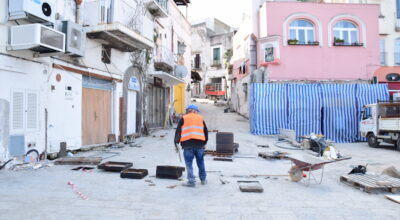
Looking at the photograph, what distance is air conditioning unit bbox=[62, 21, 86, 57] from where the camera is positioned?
9.18m

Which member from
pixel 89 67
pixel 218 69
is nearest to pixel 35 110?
pixel 89 67

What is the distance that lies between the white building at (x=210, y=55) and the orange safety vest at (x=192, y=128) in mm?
31604

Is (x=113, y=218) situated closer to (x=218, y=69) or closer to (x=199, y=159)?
(x=199, y=159)

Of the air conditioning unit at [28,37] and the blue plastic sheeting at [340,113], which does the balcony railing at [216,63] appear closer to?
the blue plastic sheeting at [340,113]

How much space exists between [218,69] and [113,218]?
36.0 metres

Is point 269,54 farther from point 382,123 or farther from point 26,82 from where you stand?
point 26,82

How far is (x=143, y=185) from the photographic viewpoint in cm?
608

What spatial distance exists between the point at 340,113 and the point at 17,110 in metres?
15.7

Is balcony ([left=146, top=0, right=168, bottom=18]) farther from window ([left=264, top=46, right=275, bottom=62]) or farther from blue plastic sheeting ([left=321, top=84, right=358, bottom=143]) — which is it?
blue plastic sheeting ([left=321, top=84, right=358, bottom=143])

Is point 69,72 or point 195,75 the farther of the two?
A: point 195,75

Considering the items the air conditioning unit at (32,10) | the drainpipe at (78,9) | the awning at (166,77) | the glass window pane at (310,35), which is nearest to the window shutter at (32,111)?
the air conditioning unit at (32,10)

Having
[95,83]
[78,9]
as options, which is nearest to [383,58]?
[95,83]

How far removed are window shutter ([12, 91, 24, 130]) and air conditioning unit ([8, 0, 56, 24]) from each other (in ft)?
6.80

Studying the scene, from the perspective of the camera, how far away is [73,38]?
9453 millimetres
